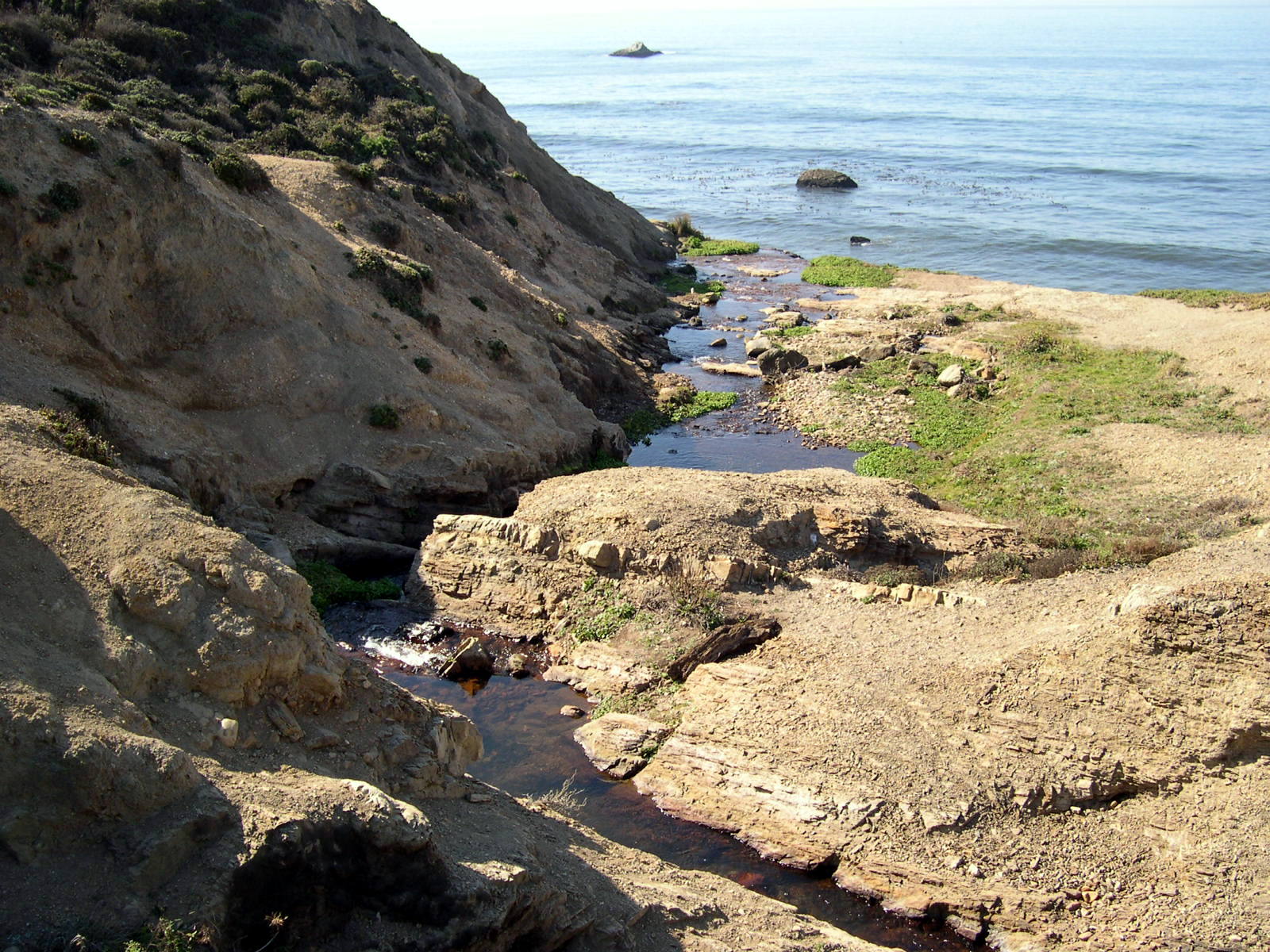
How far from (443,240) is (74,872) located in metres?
31.1

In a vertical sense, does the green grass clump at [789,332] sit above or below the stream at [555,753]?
above

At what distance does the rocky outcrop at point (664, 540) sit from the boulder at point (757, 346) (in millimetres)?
20571

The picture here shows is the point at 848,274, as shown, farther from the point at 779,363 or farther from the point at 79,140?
the point at 79,140

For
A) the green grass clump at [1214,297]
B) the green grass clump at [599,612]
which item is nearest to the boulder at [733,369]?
the green grass clump at [1214,297]

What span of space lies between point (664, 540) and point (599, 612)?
225 cm

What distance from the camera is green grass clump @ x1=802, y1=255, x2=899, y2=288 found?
189 feet

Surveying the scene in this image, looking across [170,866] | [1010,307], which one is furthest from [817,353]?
[170,866]

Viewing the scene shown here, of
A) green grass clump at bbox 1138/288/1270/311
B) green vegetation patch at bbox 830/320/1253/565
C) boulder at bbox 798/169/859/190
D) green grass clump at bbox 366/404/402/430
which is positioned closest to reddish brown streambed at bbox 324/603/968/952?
green grass clump at bbox 366/404/402/430

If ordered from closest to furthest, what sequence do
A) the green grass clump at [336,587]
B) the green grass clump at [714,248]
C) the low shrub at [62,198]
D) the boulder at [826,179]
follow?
the green grass clump at [336,587] → the low shrub at [62,198] → the green grass clump at [714,248] → the boulder at [826,179]

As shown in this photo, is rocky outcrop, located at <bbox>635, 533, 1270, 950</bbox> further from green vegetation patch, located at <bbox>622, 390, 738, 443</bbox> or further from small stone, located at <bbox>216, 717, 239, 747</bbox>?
green vegetation patch, located at <bbox>622, 390, 738, 443</bbox>

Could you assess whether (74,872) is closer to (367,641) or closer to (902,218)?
(367,641)

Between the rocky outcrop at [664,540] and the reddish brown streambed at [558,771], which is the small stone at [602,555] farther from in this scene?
the reddish brown streambed at [558,771]

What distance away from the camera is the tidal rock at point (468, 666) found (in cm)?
2172

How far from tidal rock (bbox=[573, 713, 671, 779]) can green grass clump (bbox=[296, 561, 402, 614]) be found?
24.2 feet
